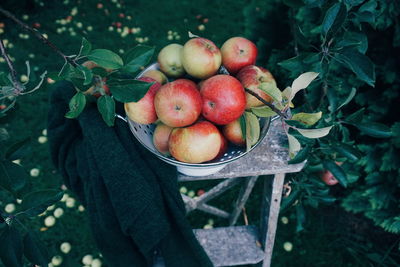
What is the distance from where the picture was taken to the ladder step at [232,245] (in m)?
1.88

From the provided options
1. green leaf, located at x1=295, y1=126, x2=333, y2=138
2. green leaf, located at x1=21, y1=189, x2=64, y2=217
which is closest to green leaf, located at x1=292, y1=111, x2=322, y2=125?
green leaf, located at x1=295, y1=126, x2=333, y2=138

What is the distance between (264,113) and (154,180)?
0.55m

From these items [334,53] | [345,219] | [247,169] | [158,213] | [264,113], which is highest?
[334,53]

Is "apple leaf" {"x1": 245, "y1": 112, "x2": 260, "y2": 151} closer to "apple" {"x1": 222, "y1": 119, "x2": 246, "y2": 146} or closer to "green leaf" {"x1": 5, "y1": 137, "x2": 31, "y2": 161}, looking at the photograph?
"apple" {"x1": 222, "y1": 119, "x2": 246, "y2": 146}

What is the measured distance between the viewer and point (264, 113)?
1.07 m

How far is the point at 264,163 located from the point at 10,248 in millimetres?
966

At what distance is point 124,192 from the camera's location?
4.27 feet

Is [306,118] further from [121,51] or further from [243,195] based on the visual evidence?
[121,51]

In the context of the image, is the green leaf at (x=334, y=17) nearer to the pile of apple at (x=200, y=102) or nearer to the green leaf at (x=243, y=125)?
the pile of apple at (x=200, y=102)

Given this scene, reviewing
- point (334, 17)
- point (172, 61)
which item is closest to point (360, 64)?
point (334, 17)

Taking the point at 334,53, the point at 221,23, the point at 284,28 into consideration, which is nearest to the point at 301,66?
the point at 334,53

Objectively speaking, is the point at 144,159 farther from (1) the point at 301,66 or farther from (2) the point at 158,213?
(1) the point at 301,66

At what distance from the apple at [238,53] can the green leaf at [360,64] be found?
0.37 m

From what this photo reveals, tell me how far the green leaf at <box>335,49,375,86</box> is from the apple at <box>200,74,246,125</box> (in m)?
0.39
